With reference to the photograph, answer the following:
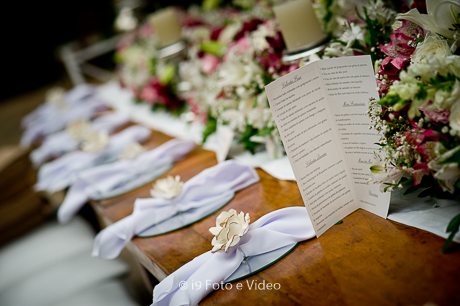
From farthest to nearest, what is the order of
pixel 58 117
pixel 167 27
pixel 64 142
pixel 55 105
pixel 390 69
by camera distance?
pixel 55 105
pixel 58 117
pixel 64 142
pixel 167 27
pixel 390 69

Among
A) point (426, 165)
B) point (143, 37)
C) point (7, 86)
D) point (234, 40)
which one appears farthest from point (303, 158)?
point (7, 86)

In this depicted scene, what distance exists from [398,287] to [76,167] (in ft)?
5.42

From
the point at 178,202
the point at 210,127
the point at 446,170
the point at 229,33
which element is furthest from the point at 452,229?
the point at 229,33

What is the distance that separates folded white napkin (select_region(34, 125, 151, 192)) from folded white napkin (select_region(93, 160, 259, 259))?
78 cm

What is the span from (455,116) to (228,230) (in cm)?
50

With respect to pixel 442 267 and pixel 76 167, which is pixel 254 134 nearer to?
pixel 442 267

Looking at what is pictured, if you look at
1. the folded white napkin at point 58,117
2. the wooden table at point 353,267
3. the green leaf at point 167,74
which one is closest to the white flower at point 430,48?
the wooden table at point 353,267

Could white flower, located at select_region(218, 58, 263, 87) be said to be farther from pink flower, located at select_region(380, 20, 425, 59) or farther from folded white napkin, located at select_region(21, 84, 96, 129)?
folded white napkin, located at select_region(21, 84, 96, 129)

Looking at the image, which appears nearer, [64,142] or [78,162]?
[78,162]

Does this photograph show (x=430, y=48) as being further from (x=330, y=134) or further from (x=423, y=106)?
(x=330, y=134)

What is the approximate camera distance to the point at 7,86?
33.2ft

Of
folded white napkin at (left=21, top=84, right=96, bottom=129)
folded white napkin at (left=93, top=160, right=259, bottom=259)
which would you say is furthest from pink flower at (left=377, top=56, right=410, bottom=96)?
folded white napkin at (left=21, top=84, right=96, bottom=129)

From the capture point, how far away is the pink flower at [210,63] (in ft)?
6.04

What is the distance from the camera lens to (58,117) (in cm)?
309
